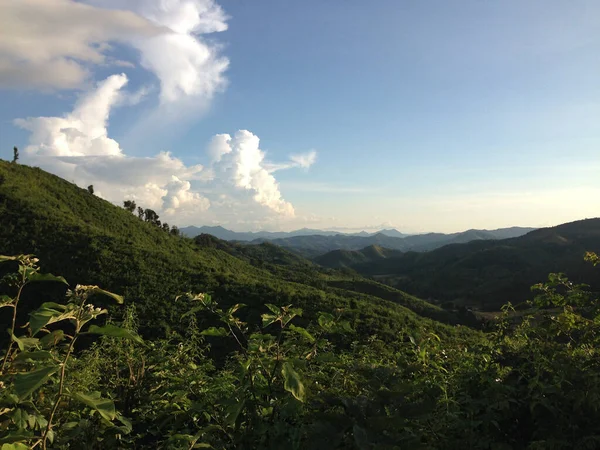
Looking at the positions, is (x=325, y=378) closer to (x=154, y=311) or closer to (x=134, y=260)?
(x=154, y=311)

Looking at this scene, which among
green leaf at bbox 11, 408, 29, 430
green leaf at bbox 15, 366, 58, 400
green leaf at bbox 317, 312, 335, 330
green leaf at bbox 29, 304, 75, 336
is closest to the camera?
green leaf at bbox 15, 366, 58, 400

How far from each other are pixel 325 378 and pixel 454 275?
4630 inches

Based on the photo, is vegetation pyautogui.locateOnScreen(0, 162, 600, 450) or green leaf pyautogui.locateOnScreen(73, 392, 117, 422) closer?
green leaf pyautogui.locateOnScreen(73, 392, 117, 422)

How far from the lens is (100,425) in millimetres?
2416

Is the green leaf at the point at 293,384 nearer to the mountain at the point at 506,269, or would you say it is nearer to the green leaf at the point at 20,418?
the green leaf at the point at 20,418

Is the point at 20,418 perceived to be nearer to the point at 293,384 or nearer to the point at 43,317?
the point at 43,317

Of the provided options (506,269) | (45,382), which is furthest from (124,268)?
(506,269)

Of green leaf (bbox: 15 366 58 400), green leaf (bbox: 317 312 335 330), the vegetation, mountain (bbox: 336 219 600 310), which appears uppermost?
green leaf (bbox: 15 366 58 400)

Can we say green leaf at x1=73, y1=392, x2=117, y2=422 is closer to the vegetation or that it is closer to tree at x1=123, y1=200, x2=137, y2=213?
the vegetation

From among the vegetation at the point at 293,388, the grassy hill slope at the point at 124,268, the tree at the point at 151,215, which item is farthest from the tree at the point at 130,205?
the vegetation at the point at 293,388

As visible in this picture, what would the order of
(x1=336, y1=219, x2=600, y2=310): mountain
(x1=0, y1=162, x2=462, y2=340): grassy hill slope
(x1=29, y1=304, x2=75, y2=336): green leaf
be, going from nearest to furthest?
1. (x1=29, y1=304, x2=75, y2=336): green leaf
2. (x1=0, y1=162, x2=462, y2=340): grassy hill slope
3. (x1=336, y1=219, x2=600, y2=310): mountain

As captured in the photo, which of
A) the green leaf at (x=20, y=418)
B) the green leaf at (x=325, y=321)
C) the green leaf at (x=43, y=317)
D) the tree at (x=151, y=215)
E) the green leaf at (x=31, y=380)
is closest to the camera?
the green leaf at (x=31, y=380)

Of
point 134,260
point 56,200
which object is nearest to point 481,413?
point 134,260

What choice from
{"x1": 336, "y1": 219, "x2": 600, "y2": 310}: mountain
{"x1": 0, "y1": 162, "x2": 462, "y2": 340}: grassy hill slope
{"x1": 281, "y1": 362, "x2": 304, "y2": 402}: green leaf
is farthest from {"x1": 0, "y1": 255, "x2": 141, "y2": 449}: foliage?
{"x1": 336, "y1": 219, "x2": 600, "y2": 310}: mountain
